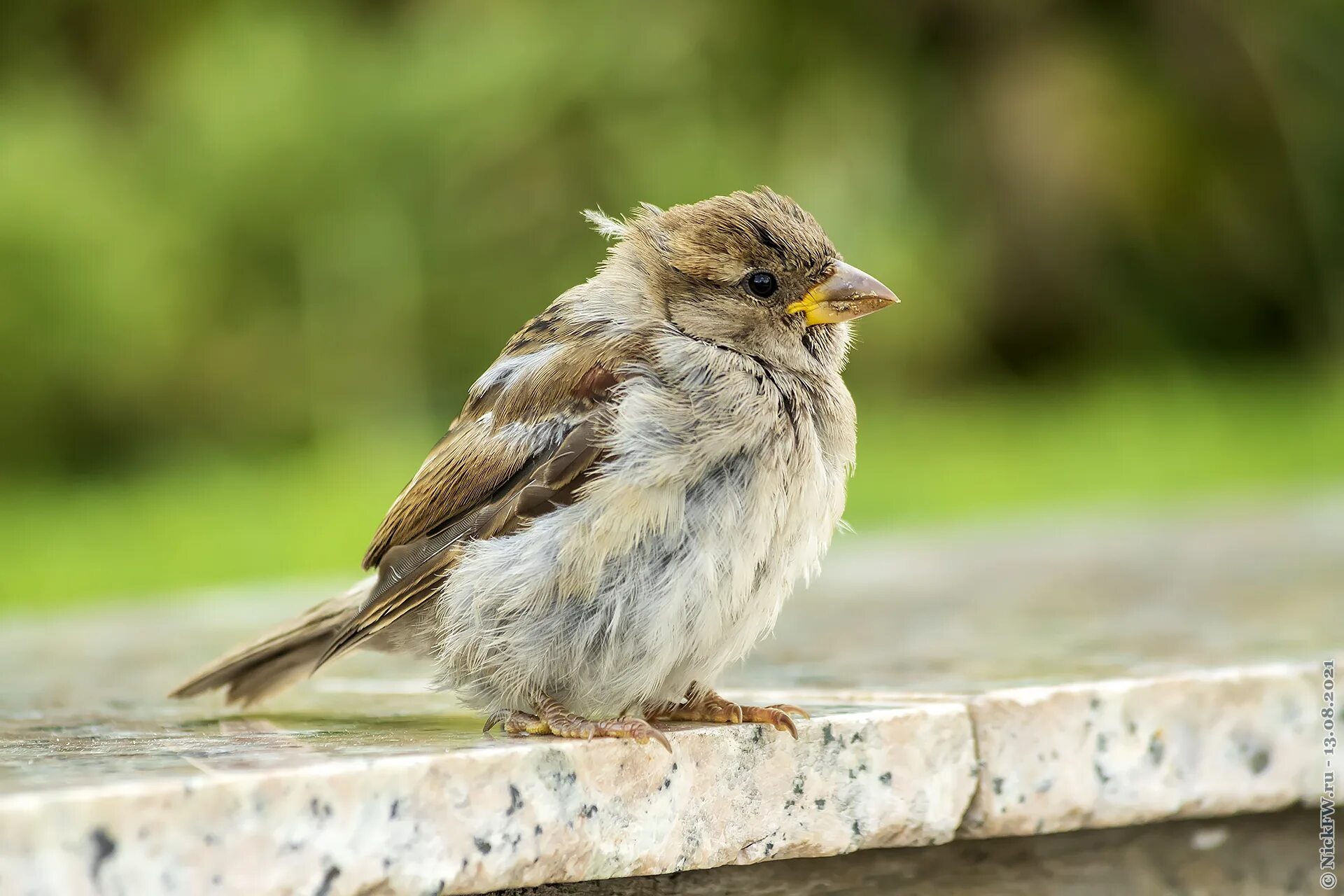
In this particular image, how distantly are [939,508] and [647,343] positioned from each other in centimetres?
496

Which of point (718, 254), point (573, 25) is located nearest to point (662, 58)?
point (573, 25)

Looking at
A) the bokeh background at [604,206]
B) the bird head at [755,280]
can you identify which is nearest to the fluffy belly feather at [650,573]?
the bird head at [755,280]

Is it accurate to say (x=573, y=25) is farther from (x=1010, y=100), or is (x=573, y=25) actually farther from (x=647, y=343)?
(x=647, y=343)

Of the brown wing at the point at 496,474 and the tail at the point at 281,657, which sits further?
the tail at the point at 281,657

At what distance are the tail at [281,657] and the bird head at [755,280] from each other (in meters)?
0.76

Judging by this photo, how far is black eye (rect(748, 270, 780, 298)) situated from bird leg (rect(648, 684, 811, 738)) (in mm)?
703

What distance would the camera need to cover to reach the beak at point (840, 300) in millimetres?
2824

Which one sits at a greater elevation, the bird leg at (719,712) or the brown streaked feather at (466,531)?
the brown streaked feather at (466,531)

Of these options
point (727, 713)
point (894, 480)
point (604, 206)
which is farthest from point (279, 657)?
point (604, 206)

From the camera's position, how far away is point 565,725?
2.33 meters

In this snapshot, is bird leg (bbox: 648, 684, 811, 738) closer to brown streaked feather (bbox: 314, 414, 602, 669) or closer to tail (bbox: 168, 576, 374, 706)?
brown streaked feather (bbox: 314, 414, 602, 669)

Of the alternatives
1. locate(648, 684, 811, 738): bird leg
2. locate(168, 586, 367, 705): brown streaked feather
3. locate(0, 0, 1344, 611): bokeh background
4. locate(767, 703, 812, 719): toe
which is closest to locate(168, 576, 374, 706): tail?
locate(168, 586, 367, 705): brown streaked feather

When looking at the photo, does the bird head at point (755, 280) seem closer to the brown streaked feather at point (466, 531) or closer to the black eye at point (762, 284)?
the black eye at point (762, 284)

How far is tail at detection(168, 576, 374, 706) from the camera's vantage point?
2.90m
